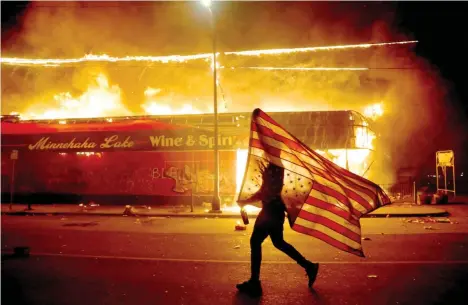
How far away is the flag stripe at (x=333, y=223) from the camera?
18.1 feet

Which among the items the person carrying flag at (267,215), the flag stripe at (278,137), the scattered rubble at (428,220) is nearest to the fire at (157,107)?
the scattered rubble at (428,220)

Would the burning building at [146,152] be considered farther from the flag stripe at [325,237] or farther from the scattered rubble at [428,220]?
the flag stripe at [325,237]

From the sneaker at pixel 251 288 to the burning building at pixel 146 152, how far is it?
1457cm

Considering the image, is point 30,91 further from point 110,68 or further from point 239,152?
point 239,152

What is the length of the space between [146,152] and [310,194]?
16329 millimetres

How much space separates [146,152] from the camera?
21.0m

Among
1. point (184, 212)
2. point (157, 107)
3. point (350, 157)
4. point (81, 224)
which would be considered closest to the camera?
point (81, 224)

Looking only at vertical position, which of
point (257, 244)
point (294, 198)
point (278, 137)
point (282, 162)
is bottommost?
point (257, 244)

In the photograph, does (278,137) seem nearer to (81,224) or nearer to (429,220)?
(81,224)

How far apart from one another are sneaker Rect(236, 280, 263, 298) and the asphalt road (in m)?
0.12

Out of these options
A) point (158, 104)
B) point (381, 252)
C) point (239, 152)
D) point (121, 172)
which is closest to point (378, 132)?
point (239, 152)

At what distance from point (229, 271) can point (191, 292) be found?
1241 mm

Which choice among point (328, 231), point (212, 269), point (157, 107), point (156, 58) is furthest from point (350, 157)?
point (328, 231)

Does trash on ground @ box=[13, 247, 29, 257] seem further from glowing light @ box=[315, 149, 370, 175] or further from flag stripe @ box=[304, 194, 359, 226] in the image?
glowing light @ box=[315, 149, 370, 175]
